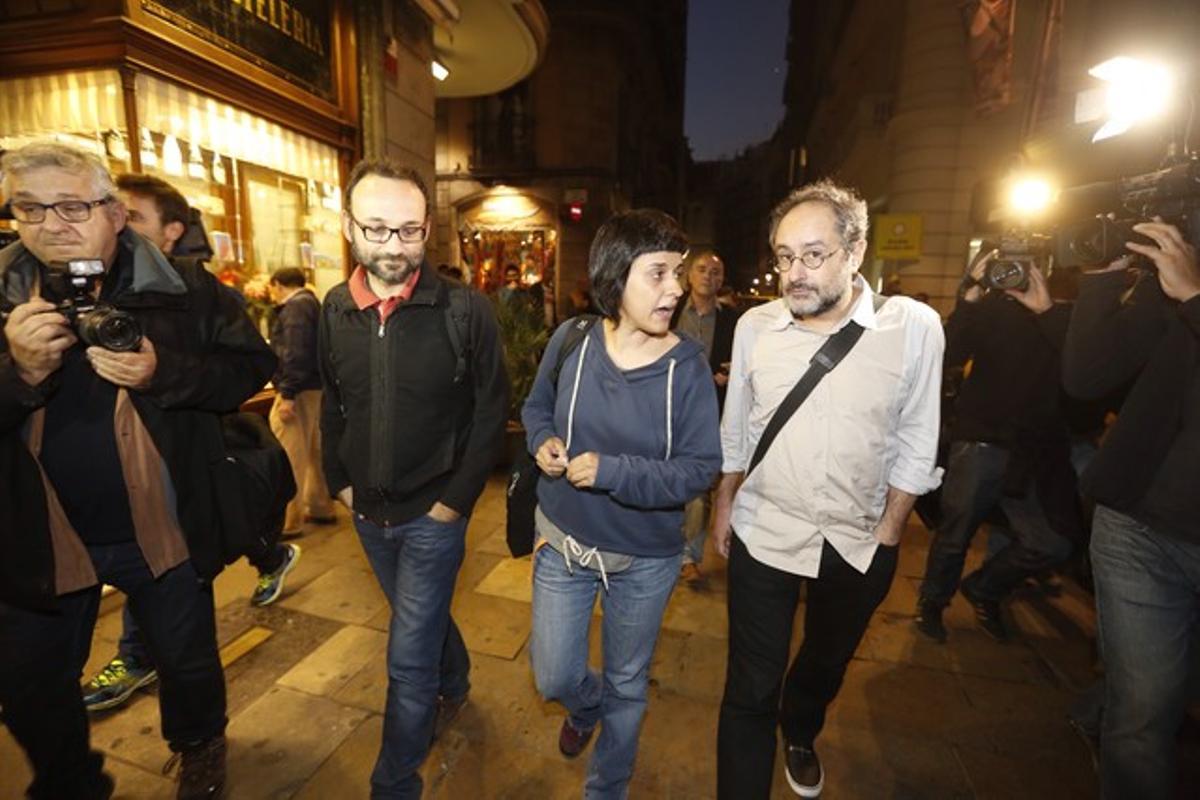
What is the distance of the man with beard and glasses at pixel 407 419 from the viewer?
7.30ft

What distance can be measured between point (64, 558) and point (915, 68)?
15646mm

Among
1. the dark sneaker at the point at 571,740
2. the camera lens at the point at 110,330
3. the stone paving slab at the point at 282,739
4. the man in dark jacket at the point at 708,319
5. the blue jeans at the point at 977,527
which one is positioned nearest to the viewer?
the camera lens at the point at 110,330

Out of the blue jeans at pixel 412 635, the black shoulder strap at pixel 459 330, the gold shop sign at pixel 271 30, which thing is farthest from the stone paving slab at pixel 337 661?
the gold shop sign at pixel 271 30

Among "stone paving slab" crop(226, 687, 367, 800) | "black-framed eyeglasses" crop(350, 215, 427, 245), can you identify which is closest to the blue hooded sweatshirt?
"black-framed eyeglasses" crop(350, 215, 427, 245)

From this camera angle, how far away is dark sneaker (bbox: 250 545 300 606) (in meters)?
3.88

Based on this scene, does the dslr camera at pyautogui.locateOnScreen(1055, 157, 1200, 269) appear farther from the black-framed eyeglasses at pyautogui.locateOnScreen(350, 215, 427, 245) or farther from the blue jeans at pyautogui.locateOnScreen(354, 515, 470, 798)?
the blue jeans at pyautogui.locateOnScreen(354, 515, 470, 798)

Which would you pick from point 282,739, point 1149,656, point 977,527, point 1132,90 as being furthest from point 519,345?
point 1132,90

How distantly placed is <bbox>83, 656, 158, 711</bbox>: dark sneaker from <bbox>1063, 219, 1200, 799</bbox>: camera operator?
13.7 ft

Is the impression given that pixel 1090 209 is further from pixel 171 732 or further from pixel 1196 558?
pixel 171 732

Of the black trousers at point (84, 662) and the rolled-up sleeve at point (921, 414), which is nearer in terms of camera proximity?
the black trousers at point (84, 662)

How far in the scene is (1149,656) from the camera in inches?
76.5

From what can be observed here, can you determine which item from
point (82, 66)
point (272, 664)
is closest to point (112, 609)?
point (272, 664)

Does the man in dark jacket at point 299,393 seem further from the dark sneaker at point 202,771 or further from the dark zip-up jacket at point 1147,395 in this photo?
the dark zip-up jacket at point 1147,395

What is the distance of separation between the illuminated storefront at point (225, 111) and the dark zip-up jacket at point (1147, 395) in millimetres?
5760
